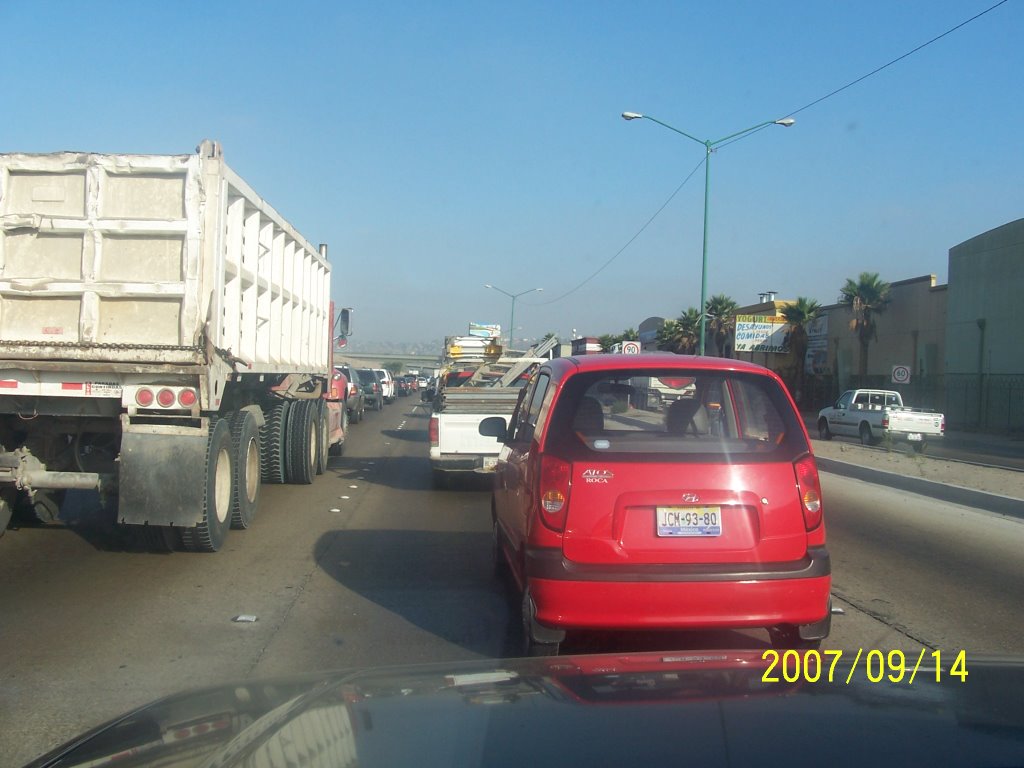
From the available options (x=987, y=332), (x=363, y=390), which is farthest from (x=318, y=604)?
(x=987, y=332)

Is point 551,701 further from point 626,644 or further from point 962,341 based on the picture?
point 962,341

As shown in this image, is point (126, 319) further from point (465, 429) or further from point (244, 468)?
point (465, 429)

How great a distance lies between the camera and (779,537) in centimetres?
517

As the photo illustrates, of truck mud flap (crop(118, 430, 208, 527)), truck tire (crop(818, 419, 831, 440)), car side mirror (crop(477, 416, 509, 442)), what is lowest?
truck tire (crop(818, 419, 831, 440))

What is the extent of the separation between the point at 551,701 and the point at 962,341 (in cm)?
4355

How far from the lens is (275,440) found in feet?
44.1

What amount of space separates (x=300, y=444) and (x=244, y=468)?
4.00m

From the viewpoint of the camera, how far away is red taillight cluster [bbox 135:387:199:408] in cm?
811

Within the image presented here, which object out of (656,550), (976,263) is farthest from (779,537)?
(976,263)

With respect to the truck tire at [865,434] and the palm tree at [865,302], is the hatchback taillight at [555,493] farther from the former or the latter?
the palm tree at [865,302]

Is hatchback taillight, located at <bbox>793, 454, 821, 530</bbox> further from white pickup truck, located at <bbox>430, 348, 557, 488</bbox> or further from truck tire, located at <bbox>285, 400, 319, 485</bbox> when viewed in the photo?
truck tire, located at <bbox>285, 400, 319, 485</bbox>

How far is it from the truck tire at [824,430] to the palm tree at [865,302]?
1743 cm

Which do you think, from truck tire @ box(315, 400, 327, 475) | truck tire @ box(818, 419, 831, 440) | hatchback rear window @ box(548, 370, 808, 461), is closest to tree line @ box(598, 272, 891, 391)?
truck tire @ box(818, 419, 831, 440)

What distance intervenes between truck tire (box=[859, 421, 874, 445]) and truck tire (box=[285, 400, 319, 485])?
19.7 meters
